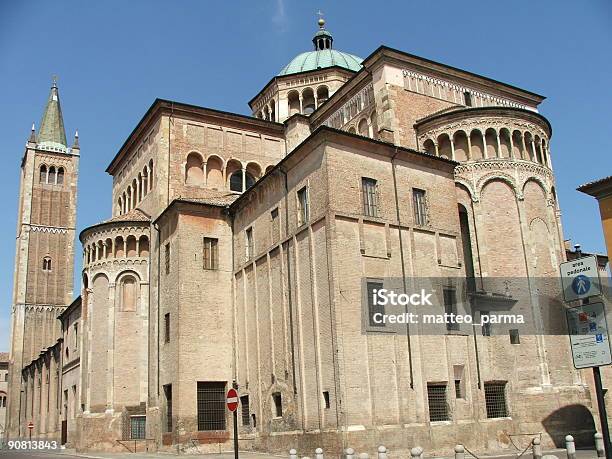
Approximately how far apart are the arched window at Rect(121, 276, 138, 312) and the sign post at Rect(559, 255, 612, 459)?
22.7 metres

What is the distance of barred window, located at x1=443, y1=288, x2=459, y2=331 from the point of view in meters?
23.3

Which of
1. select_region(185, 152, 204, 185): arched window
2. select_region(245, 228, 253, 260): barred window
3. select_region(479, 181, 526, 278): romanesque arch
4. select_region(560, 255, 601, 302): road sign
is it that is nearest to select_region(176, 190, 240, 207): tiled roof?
select_region(185, 152, 204, 185): arched window

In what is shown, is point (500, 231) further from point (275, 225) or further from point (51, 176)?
point (51, 176)

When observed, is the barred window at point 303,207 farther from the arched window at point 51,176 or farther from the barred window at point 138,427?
the arched window at point 51,176

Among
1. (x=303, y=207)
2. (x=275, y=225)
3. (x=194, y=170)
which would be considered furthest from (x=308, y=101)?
(x=303, y=207)

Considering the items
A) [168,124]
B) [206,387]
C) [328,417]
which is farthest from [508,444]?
[168,124]

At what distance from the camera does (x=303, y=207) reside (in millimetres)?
23469

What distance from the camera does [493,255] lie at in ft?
85.4

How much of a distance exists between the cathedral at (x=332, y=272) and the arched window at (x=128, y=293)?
0.10 metres

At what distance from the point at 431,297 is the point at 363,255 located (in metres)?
3.25

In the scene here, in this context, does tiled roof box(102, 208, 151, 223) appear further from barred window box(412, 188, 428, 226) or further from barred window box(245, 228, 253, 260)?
barred window box(412, 188, 428, 226)

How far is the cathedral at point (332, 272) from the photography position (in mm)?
21328

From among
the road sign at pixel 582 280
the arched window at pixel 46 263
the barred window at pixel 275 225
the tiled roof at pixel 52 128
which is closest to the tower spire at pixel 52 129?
the tiled roof at pixel 52 128

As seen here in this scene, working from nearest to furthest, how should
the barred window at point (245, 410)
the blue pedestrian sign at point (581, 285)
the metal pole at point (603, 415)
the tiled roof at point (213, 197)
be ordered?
A: the metal pole at point (603, 415), the blue pedestrian sign at point (581, 285), the barred window at point (245, 410), the tiled roof at point (213, 197)
